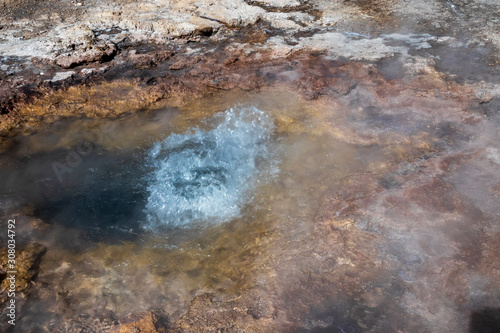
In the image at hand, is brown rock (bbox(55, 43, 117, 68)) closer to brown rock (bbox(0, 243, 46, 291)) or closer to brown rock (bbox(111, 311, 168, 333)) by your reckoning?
brown rock (bbox(0, 243, 46, 291))

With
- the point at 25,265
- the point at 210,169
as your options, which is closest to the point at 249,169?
the point at 210,169

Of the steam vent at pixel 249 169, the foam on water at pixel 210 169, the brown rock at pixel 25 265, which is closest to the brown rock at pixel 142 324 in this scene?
the steam vent at pixel 249 169

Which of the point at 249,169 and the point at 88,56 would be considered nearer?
the point at 249,169

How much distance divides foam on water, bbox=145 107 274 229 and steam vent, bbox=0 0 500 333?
0.02 metres

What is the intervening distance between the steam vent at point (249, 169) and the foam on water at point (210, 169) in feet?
0.06

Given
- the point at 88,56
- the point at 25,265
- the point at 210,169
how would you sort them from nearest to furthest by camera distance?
1. the point at 25,265
2. the point at 210,169
3. the point at 88,56

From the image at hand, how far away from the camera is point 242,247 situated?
276 centimetres

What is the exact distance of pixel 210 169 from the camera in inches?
142

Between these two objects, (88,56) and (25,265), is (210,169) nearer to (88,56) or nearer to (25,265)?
(25,265)

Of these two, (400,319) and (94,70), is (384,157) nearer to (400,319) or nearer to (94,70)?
(400,319)

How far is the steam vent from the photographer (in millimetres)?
2264

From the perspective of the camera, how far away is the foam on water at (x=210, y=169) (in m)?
3.20

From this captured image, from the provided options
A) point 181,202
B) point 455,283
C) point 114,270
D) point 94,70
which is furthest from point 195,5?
point 455,283

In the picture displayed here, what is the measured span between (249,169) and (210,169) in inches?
15.6
